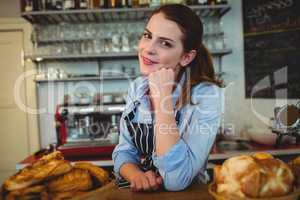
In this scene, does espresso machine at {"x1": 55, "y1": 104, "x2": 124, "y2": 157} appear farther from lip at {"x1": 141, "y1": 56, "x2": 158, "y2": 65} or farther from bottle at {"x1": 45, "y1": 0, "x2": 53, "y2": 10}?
lip at {"x1": 141, "y1": 56, "x2": 158, "y2": 65}

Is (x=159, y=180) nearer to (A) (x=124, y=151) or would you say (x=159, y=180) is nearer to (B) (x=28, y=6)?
(A) (x=124, y=151)

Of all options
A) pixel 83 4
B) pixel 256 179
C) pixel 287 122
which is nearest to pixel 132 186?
pixel 256 179

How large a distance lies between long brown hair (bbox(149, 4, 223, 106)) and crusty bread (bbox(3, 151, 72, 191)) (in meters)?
0.53

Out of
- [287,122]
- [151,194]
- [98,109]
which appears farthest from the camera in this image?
[98,109]

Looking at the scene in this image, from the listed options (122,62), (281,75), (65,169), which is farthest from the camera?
(122,62)

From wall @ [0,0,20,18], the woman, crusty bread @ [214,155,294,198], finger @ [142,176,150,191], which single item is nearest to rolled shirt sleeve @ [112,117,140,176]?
the woman

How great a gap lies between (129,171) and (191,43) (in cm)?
50

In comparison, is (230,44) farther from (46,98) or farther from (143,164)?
(143,164)

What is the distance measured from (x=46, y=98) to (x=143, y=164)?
8.98 ft

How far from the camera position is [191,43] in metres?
1.18

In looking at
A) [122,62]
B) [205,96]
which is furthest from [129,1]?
[205,96]

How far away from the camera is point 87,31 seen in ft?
10.5

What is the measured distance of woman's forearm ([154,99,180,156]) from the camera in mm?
935

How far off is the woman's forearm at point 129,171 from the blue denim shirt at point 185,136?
4 cm
